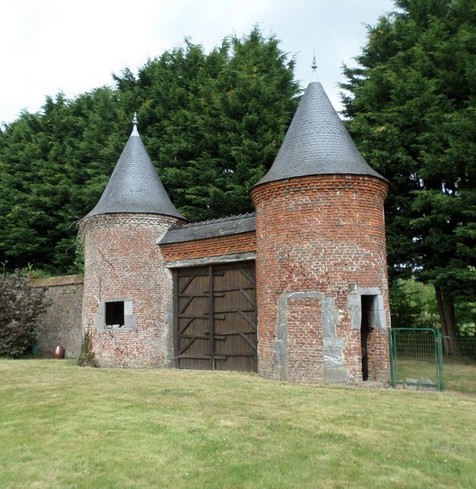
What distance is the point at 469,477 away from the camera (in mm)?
4660

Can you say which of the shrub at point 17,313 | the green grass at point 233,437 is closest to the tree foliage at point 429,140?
the green grass at point 233,437

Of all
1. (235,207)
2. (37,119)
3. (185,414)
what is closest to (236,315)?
(185,414)

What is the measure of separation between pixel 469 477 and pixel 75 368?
10.2 m

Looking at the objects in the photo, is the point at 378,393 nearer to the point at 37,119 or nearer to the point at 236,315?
the point at 236,315

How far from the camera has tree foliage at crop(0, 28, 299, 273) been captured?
63.5 feet

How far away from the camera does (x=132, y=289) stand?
43.0 feet

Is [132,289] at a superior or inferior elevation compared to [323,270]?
inferior

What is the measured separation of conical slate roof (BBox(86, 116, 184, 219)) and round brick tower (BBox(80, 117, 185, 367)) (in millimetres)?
29

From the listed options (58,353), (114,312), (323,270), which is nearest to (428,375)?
(323,270)

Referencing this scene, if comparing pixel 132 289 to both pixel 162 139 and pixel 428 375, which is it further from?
pixel 162 139

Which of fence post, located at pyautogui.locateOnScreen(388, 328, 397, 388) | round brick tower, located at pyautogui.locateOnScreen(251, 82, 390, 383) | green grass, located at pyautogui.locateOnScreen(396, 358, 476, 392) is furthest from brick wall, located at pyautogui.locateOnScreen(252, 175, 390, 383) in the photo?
green grass, located at pyautogui.locateOnScreen(396, 358, 476, 392)

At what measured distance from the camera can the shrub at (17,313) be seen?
1605 centimetres

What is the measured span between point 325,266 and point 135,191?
20.9 feet

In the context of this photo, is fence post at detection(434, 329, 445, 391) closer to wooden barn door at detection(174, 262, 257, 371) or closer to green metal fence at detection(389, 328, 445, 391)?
green metal fence at detection(389, 328, 445, 391)
